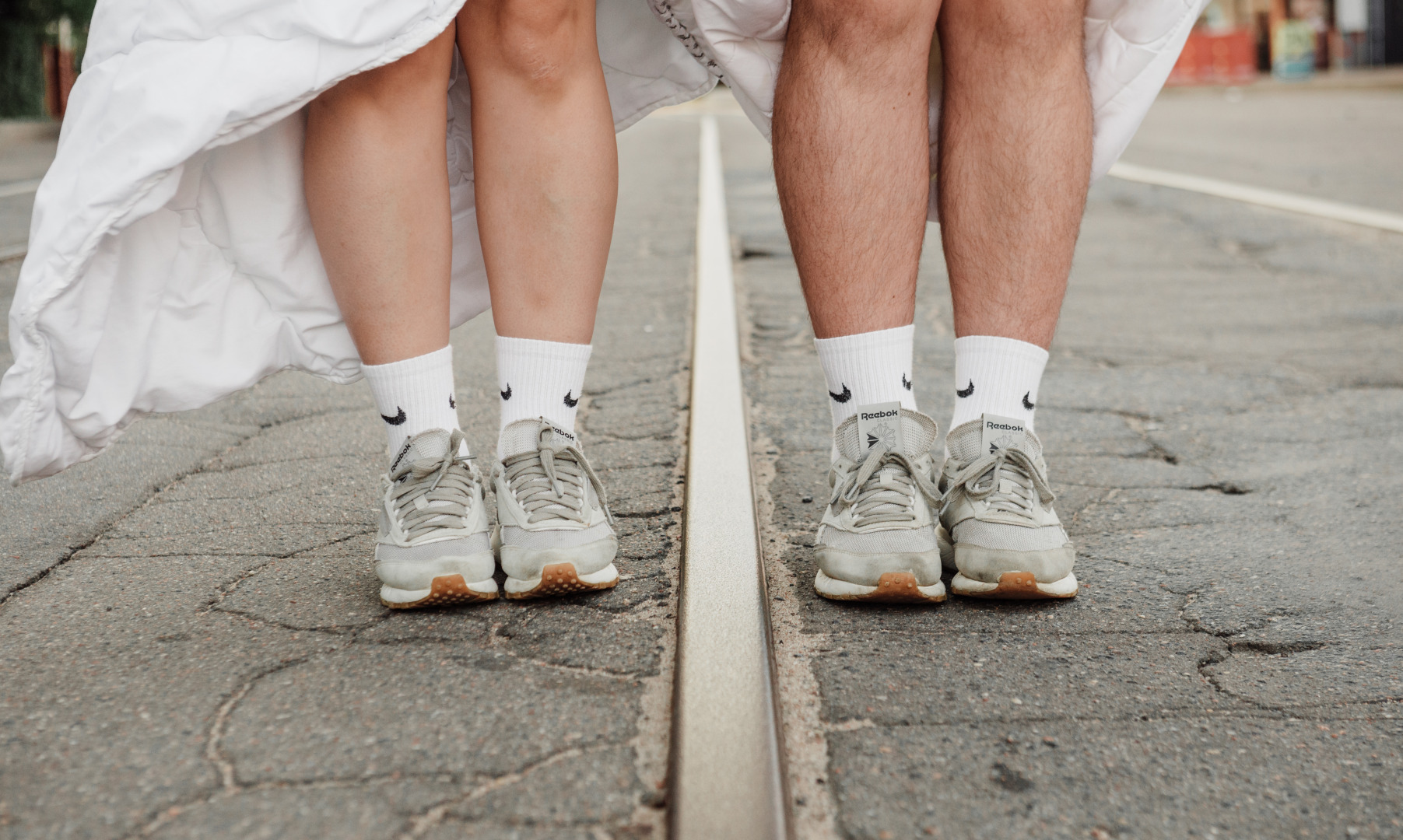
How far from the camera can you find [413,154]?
1.67m

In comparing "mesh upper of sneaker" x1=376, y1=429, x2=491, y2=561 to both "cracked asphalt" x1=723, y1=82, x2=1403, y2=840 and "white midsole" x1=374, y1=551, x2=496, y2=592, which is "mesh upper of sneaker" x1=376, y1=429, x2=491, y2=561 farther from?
"cracked asphalt" x1=723, y1=82, x2=1403, y2=840

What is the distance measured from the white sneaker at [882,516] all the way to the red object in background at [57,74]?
71.1 ft

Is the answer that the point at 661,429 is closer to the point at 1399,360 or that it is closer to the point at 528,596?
the point at 528,596

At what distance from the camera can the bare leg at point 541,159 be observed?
5.39ft

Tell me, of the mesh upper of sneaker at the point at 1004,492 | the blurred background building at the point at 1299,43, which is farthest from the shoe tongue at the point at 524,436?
the blurred background building at the point at 1299,43

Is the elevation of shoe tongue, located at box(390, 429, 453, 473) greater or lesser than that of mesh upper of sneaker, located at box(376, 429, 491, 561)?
greater

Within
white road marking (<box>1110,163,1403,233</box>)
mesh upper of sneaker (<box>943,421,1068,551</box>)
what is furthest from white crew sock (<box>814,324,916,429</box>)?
white road marking (<box>1110,163,1403,233</box>)

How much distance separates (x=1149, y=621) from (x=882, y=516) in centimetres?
37

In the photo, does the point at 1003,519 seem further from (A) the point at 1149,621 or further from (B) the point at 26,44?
(B) the point at 26,44

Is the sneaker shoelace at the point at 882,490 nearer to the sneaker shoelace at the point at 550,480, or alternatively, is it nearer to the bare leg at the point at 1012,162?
the bare leg at the point at 1012,162

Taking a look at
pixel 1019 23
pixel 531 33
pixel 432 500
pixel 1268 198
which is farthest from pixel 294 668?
pixel 1268 198

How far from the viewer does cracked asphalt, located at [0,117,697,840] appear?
1.20 m

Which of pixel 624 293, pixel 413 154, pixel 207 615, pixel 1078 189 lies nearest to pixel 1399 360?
pixel 1078 189

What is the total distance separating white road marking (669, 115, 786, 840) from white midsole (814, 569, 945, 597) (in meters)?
0.08
